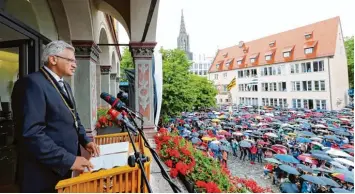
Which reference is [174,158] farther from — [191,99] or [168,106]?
[191,99]

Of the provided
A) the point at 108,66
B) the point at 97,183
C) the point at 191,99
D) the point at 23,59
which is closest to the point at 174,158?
the point at 97,183

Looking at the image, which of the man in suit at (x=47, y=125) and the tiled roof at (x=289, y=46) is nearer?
the man in suit at (x=47, y=125)

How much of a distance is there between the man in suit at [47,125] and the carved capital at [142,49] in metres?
3.95

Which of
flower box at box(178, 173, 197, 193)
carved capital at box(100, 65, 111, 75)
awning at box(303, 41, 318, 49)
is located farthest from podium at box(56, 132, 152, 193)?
awning at box(303, 41, 318, 49)

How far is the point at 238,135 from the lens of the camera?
1498 centimetres

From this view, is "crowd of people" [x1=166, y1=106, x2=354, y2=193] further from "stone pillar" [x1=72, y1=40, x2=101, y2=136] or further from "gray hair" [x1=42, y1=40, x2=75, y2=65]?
"gray hair" [x1=42, y1=40, x2=75, y2=65]

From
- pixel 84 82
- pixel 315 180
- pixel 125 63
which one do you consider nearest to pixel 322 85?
pixel 125 63

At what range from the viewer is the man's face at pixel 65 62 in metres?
1.56

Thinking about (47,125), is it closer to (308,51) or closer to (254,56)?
(308,51)

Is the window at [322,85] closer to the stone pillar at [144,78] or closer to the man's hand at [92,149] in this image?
the stone pillar at [144,78]

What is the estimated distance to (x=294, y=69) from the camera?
31.1 meters

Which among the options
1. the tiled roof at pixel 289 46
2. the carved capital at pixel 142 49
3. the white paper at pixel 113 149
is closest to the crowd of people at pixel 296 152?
the carved capital at pixel 142 49

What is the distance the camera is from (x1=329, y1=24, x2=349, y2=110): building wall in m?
24.7

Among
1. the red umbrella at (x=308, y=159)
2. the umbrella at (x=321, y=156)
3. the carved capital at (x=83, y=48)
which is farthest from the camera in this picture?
the red umbrella at (x=308, y=159)
